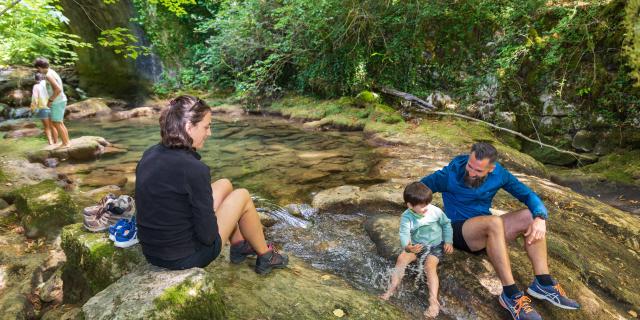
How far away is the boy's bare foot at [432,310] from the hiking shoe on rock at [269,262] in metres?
1.28

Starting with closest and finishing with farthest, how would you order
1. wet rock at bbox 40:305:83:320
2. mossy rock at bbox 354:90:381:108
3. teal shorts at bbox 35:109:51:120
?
wet rock at bbox 40:305:83:320, teal shorts at bbox 35:109:51:120, mossy rock at bbox 354:90:381:108

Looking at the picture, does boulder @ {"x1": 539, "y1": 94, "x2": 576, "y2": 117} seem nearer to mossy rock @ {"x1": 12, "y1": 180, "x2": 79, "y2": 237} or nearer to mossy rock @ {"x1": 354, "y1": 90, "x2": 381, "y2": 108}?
mossy rock @ {"x1": 354, "y1": 90, "x2": 381, "y2": 108}

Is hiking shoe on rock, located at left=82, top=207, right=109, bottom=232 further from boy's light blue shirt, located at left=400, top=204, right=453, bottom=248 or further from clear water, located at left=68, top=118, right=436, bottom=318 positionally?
boy's light blue shirt, located at left=400, top=204, right=453, bottom=248

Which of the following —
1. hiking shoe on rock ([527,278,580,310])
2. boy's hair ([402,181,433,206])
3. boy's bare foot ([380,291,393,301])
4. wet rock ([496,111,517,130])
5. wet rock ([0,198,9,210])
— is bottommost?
wet rock ([0,198,9,210])

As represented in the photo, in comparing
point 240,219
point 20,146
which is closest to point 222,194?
point 240,219

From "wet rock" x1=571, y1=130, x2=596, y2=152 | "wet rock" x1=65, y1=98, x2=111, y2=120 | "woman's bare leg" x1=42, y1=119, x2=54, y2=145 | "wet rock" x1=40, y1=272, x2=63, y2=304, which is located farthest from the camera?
"wet rock" x1=65, y1=98, x2=111, y2=120

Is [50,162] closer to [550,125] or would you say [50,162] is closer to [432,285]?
[432,285]

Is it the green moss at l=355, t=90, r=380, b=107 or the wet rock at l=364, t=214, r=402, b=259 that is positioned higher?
the green moss at l=355, t=90, r=380, b=107

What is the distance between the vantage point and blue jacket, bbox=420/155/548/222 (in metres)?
3.30

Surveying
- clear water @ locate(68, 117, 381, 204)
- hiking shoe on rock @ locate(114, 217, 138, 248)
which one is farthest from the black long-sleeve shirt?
clear water @ locate(68, 117, 381, 204)

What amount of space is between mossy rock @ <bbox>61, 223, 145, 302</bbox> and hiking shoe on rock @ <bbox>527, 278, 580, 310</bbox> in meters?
3.20

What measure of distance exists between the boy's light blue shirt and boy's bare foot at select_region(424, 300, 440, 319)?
497mm

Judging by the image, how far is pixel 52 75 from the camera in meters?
7.05

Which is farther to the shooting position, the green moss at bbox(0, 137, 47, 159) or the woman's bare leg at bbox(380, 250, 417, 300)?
the green moss at bbox(0, 137, 47, 159)
